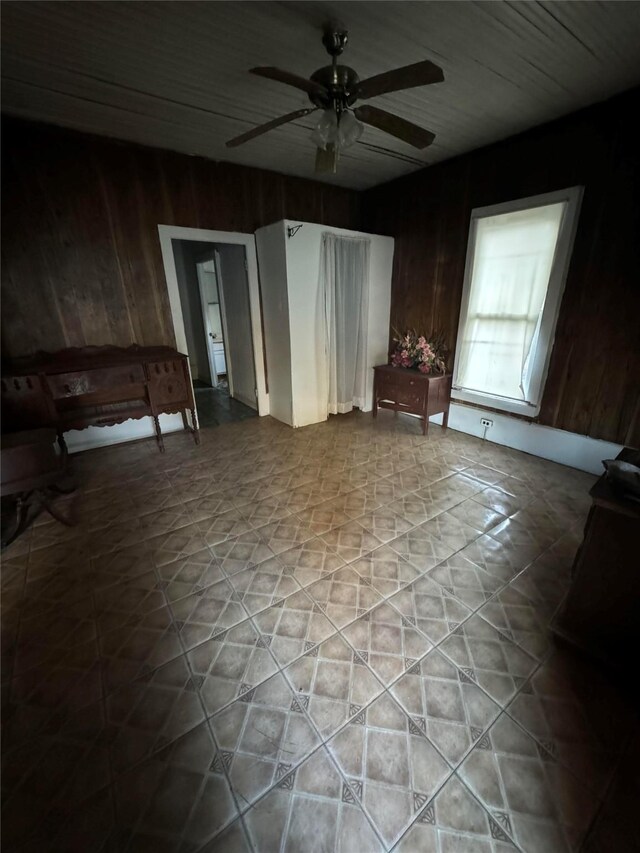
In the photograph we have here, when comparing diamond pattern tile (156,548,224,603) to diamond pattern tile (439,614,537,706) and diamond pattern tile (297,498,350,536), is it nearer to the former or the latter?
diamond pattern tile (297,498,350,536)

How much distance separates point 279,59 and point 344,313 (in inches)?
89.2

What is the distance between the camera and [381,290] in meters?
4.28

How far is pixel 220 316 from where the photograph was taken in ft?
15.9

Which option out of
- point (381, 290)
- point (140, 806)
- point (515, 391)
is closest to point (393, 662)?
point (140, 806)

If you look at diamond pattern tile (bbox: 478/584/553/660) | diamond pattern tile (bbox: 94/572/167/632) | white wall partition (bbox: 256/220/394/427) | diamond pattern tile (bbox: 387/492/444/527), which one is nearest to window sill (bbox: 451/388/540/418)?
white wall partition (bbox: 256/220/394/427)

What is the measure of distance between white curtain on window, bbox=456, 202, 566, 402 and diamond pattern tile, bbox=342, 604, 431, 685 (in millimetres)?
2569

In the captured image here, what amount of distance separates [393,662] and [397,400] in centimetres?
287

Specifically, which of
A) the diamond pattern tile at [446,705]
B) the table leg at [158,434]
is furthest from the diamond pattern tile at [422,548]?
the table leg at [158,434]

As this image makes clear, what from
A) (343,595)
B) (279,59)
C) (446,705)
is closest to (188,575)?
(343,595)

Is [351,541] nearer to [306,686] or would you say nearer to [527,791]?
[306,686]

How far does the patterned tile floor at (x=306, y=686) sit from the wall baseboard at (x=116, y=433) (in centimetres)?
102

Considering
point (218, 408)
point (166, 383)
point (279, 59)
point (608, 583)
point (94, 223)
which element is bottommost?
point (218, 408)

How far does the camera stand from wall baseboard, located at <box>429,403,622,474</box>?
2891 mm

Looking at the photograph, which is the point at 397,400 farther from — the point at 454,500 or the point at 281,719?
the point at 281,719
